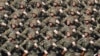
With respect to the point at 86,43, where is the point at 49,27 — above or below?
above

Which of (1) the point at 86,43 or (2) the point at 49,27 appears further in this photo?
(2) the point at 49,27

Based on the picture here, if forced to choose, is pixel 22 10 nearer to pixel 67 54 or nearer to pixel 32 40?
pixel 32 40

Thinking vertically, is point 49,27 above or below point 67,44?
above

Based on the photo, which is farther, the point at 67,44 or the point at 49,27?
the point at 49,27

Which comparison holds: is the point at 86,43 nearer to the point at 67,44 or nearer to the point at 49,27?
the point at 67,44

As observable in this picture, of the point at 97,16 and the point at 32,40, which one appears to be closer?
the point at 32,40

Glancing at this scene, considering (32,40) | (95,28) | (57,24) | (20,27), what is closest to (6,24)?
(20,27)

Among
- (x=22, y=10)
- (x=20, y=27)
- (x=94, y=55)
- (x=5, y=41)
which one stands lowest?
(x=94, y=55)

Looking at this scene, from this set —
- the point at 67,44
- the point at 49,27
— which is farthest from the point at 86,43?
the point at 49,27

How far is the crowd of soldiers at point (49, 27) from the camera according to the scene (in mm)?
2141

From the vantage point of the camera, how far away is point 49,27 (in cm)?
228

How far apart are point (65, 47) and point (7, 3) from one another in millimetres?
629

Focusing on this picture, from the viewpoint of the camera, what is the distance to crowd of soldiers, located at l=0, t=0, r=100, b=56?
2.14 m

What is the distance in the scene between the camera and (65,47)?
2.15 metres
